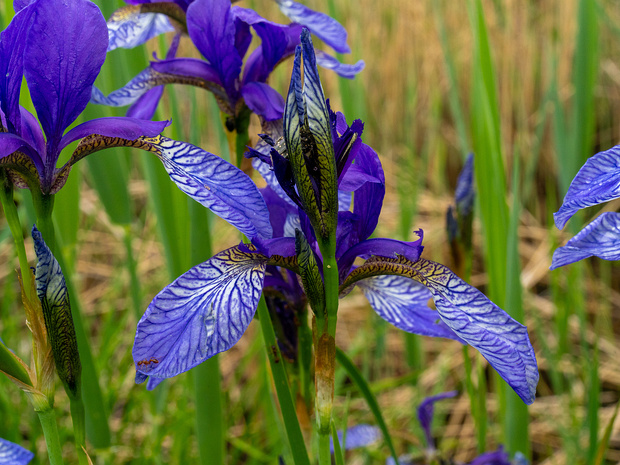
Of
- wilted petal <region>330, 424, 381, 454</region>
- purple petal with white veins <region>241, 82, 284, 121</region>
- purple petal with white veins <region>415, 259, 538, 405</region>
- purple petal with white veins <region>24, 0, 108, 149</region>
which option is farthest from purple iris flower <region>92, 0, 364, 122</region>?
wilted petal <region>330, 424, 381, 454</region>

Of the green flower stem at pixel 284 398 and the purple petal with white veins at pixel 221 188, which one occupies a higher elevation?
the purple petal with white veins at pixel 221 188

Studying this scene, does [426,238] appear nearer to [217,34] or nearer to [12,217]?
[217,34]

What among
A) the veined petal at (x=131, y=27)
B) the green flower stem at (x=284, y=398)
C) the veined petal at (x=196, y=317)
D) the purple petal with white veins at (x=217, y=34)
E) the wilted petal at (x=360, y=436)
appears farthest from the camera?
the wilted petal at (x=360, y=436)

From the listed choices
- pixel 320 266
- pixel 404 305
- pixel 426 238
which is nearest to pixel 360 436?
pixel 404 305

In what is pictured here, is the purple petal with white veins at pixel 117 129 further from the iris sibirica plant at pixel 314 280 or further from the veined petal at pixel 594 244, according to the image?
the veined petal at pixel 594 244


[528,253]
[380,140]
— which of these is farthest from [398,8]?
[528,253]

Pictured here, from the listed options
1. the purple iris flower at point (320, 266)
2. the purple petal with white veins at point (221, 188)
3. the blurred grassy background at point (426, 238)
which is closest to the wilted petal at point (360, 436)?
the blurred grassy background at point (426, 238)

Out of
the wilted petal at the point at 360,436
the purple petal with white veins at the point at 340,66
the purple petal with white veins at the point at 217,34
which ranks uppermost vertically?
the purple petal with white veins at the point at 217,34

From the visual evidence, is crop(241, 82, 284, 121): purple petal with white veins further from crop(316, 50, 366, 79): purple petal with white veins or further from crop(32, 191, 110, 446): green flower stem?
crop(32, 191, 110, 446): green flower stem
